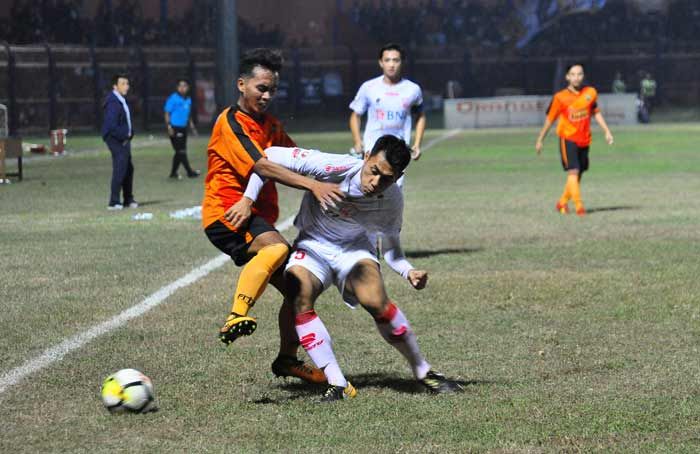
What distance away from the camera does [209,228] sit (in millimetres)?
6930

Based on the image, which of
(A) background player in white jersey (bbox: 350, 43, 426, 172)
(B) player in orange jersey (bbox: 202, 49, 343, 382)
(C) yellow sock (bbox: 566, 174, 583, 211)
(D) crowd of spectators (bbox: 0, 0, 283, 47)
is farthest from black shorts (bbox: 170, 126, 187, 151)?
(D) crowd of spectators (bbox: 0, 0, 283, 47)

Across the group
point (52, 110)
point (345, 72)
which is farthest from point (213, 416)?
point (345, 72)

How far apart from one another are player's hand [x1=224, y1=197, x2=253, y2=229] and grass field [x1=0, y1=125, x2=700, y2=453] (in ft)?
3.00

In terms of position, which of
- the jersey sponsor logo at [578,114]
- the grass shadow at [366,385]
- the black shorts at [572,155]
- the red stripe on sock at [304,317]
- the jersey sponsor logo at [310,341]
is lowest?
the black shorts at [572,155]

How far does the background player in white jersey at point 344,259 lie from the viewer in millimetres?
6539

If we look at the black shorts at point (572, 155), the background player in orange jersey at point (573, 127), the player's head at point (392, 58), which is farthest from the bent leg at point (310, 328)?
the black shorts at point (572, 155)

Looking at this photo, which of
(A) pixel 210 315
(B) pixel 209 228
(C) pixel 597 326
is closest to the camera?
(B) pixel 209 228

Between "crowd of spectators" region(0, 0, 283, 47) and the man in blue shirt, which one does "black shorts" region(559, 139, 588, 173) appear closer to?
the man in blue shirt

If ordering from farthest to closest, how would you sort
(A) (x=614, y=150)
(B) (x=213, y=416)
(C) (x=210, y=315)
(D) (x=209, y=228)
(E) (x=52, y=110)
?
(E) (x=52, y=110), (A) (x=614, y=150), (C) (x=210, y=315), (D) (x=209, y=228), (B) (x=213, y=416)

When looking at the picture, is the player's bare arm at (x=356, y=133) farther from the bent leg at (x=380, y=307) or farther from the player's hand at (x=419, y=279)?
the player's hand at (x=419, y=279)

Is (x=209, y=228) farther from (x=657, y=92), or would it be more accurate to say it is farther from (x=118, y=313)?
(x=657, y=92)

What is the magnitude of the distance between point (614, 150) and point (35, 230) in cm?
2025

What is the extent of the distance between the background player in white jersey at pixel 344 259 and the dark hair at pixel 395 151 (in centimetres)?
24

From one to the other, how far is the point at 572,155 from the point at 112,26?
145 ft
